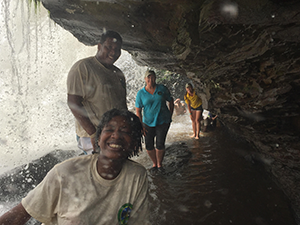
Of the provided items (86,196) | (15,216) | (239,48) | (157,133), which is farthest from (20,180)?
(239,48)

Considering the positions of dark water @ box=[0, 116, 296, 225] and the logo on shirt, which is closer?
the logo on shirt

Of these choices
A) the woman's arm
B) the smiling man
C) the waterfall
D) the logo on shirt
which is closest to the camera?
the woman's arm

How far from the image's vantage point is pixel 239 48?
2408mm

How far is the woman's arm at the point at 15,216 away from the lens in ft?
4.15

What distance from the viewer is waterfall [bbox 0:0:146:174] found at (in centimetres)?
627

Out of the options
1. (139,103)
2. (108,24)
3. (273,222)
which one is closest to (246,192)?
(273,222)

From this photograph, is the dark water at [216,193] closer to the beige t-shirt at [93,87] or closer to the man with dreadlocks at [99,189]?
the man with dreadlocks at [99,189]

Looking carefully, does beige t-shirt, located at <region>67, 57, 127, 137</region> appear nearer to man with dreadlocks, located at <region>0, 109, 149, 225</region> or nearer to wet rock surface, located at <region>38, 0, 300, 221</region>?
man with dreadlocks, located at <region>0, 109, 149, 225</region>

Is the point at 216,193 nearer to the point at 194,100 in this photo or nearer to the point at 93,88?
the point at 93,88

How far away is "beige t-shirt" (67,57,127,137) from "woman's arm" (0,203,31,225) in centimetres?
107

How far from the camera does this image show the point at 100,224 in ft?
4.79

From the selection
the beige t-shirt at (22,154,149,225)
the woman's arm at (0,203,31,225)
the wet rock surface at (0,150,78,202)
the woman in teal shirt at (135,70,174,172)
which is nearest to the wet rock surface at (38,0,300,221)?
the woman in teal shirt at (135,70,174,172)

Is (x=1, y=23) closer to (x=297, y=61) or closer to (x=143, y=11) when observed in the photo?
(x=143, y=11)

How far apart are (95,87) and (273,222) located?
9.82 ft
